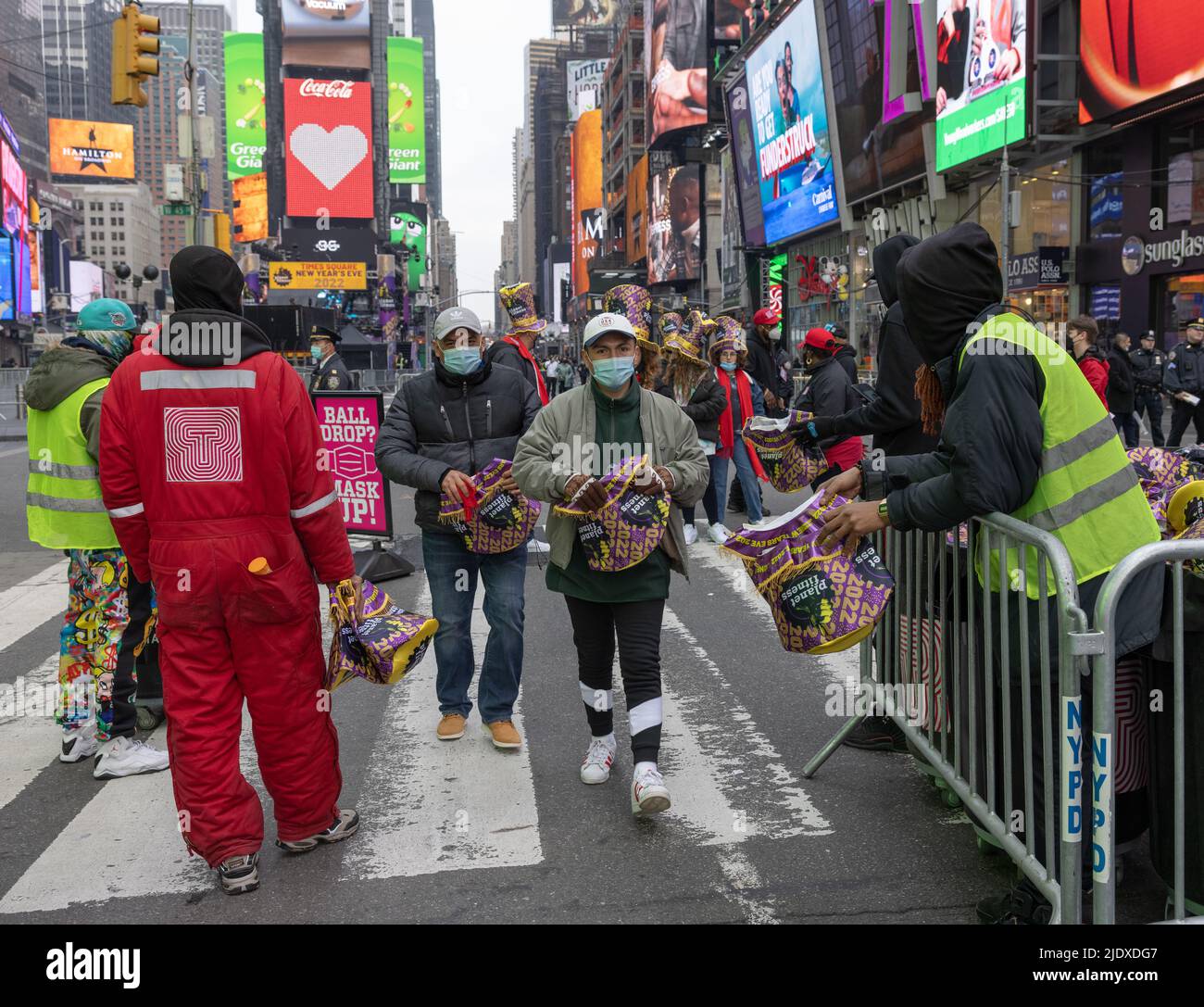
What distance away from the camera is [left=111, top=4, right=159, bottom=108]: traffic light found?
50.5ft

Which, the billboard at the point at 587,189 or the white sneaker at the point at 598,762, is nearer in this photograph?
the white sneaker at the point at 598,762

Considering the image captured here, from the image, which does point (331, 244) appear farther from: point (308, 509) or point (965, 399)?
point (965, 399)

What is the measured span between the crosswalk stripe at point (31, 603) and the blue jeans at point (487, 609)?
12.4ft

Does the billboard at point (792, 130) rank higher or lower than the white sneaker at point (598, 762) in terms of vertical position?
higher

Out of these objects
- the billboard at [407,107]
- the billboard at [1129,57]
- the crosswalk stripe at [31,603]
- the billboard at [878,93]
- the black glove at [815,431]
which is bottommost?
the crosswalk stripe at [31,603]

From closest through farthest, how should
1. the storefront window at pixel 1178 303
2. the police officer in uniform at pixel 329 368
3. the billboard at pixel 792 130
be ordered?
the police officer in uniform at pixel 329 368, the storefront window at pixel 1178 303, the billboard at pixel 792 130

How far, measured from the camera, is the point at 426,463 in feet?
17.7

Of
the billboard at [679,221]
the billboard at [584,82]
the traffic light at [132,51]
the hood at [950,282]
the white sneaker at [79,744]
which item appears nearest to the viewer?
the hood at [950,282]

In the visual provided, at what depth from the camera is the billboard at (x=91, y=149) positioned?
511ft

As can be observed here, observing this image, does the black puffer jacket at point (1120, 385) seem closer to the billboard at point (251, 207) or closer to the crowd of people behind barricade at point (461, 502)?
the crowd of people behind barricade at point (461, 502)

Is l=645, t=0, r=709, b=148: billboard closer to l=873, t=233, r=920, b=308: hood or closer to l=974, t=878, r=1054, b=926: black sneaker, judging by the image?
l=873, t=233, r=920, b=308: hood

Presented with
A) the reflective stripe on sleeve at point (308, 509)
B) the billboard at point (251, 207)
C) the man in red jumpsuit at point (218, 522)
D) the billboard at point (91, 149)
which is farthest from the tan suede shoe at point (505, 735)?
the billboard at point (91, 149)

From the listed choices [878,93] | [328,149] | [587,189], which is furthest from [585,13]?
[878,93]
